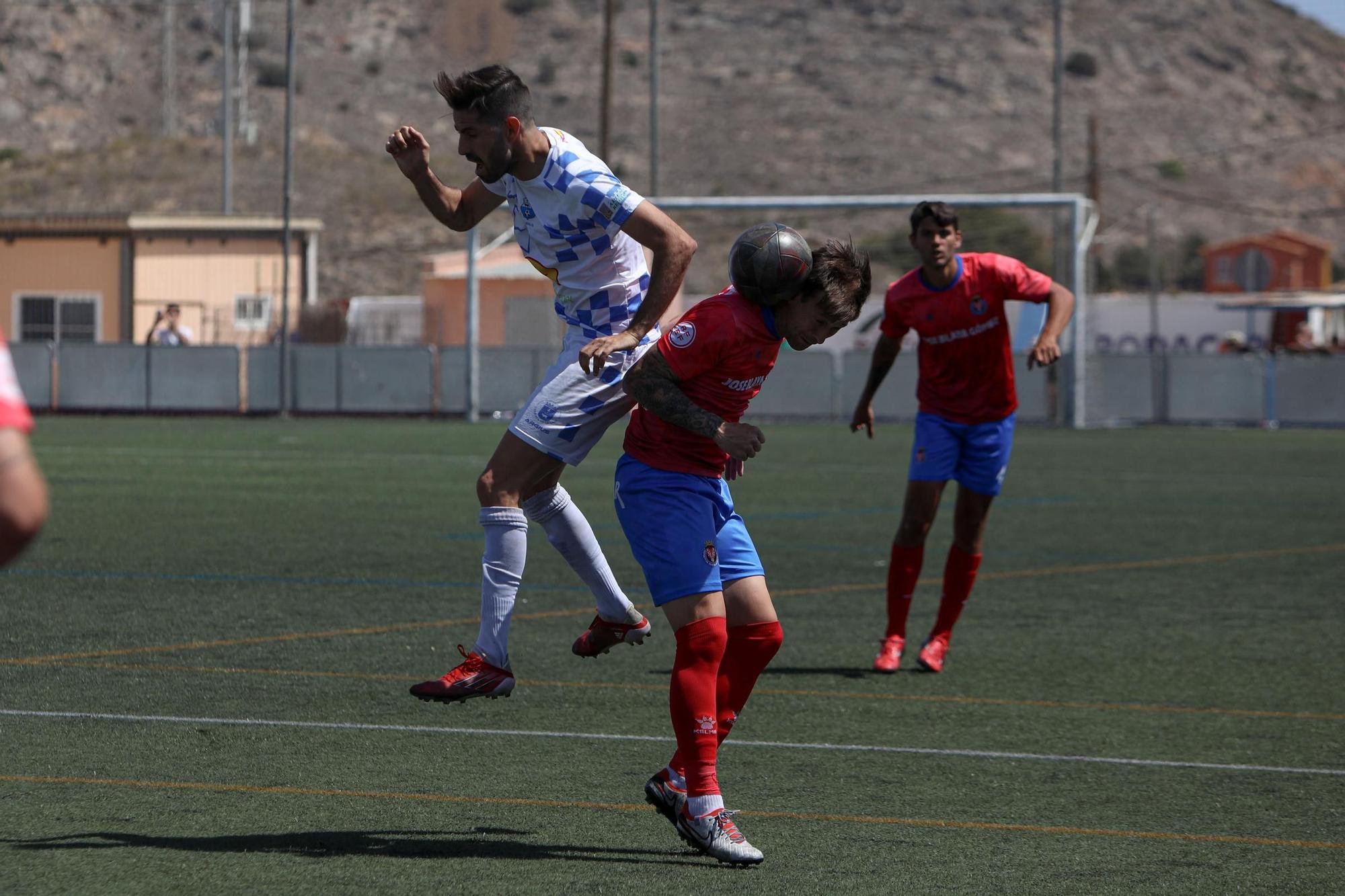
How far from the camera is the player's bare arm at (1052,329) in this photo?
27.2 feet

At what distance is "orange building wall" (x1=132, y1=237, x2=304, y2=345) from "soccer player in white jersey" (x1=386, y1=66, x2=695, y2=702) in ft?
134

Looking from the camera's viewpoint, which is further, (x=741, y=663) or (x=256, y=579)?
(x=256, y=579)

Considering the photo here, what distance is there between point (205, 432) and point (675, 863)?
991 inches

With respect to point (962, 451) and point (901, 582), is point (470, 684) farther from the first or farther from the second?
point (962, 451)

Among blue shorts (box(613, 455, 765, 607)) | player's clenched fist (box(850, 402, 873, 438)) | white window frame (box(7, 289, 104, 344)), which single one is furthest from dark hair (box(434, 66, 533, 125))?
white window frame (box(7, 289, 104, 344))

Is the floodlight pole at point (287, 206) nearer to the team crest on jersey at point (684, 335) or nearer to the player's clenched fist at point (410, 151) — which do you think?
the player's clenched fist at point (410, 151)

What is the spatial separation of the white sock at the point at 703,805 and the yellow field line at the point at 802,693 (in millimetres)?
2736

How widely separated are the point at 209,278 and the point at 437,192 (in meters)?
43.7

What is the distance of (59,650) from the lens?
8469 millimetres

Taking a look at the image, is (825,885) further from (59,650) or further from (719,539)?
(59,650)

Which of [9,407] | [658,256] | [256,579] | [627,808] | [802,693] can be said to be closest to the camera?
[9,407]

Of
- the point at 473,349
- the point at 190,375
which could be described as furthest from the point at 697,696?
the point at 190,375

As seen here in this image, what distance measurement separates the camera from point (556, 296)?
6785 millimetres

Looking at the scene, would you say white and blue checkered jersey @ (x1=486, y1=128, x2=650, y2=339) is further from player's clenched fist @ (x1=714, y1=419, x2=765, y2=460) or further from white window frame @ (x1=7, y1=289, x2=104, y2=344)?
white window frame @ (x1=7, y1=289, x2=104, y2=344)
